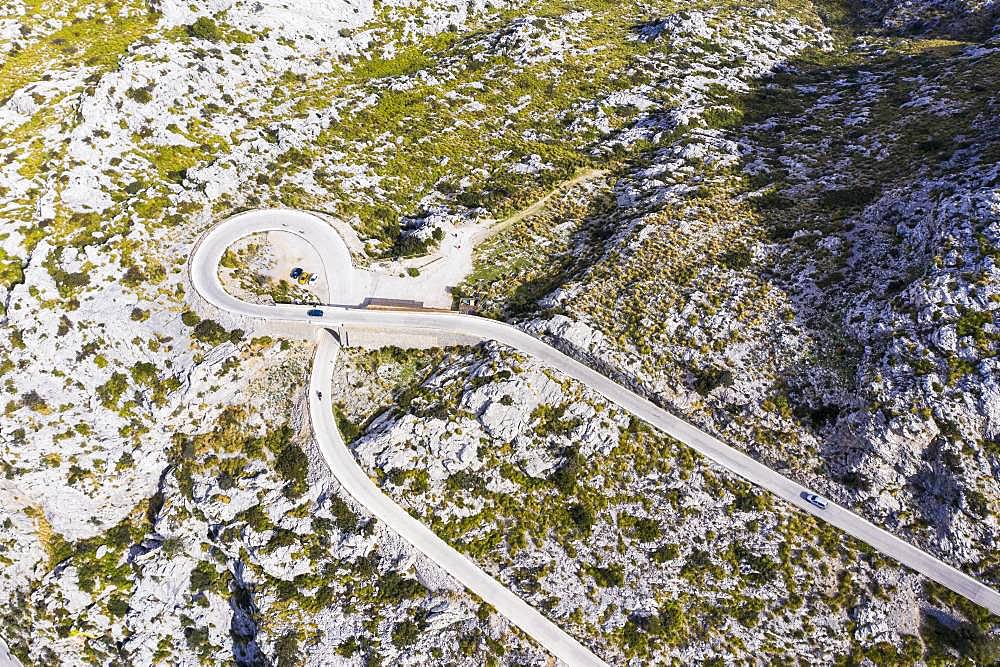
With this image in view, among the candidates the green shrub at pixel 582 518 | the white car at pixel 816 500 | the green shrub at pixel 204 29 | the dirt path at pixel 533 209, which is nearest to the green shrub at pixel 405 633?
the green shrub at pixel 582 518

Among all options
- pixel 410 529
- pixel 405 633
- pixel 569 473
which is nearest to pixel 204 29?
pixel 410 529

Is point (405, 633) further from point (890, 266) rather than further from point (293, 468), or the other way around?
point (890, 266)

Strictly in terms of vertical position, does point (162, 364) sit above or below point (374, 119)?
below

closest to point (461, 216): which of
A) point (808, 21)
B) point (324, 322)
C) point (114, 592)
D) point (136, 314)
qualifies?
point (324, 322)

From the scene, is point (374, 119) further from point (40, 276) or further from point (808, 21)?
point (808, 21)

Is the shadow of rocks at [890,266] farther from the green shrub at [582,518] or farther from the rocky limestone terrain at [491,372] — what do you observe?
the green shrub at [582,518]

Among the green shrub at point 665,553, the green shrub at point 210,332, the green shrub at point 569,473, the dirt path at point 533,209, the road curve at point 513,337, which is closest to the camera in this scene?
the road curve at point 513,337

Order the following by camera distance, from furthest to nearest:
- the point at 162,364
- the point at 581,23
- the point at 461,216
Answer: the point at 581,23 → the point at 461,216 → the point at 162,364
